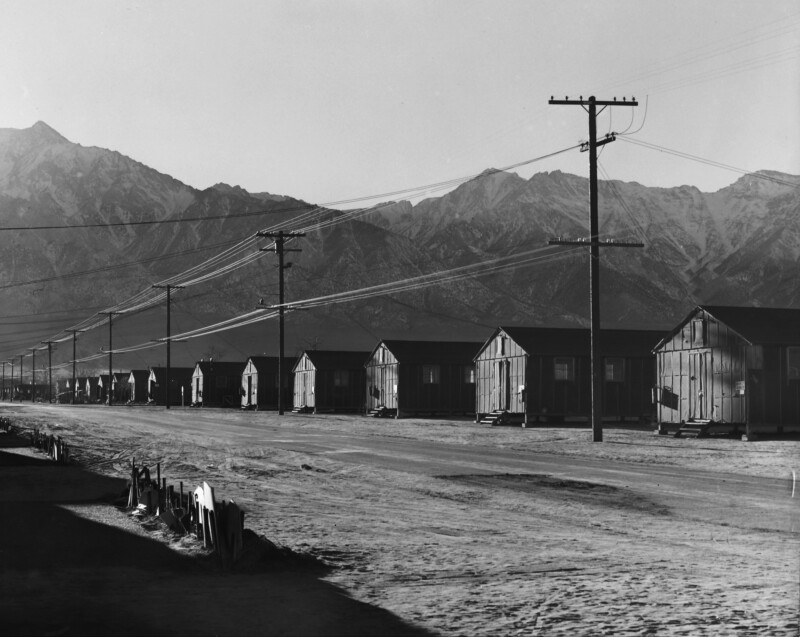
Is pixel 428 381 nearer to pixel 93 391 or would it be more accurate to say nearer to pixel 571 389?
pixel 571 389

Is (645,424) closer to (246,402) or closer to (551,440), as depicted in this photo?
(551,440)

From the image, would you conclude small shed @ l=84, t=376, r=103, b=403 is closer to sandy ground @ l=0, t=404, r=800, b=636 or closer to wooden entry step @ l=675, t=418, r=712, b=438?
wooden entry step @ l=675, t=418, r=712, b=438

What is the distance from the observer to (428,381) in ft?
218

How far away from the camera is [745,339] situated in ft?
127

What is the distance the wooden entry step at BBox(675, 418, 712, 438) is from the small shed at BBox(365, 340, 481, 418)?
26478 mm

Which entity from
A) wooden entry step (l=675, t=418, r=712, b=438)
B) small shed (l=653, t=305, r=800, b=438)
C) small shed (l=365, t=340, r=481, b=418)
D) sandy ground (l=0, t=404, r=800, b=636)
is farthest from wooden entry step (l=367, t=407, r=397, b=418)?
sandy ground (l=0, t=404, r=800, b=636)

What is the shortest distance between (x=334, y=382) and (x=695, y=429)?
42.2 m

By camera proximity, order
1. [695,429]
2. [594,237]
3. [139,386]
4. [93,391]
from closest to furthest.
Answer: [594,237], [695,429], [139,386], [93,391]

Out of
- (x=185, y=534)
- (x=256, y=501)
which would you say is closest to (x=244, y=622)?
(x=185, y=534)

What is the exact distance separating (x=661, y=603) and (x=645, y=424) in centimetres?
4442

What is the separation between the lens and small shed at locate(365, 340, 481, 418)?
6619 centimetres

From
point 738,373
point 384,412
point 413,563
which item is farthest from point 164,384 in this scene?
point 413,563

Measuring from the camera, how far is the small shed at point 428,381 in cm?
6619

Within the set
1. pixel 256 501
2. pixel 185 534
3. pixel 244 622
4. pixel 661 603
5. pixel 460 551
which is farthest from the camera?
pixel 256 501
